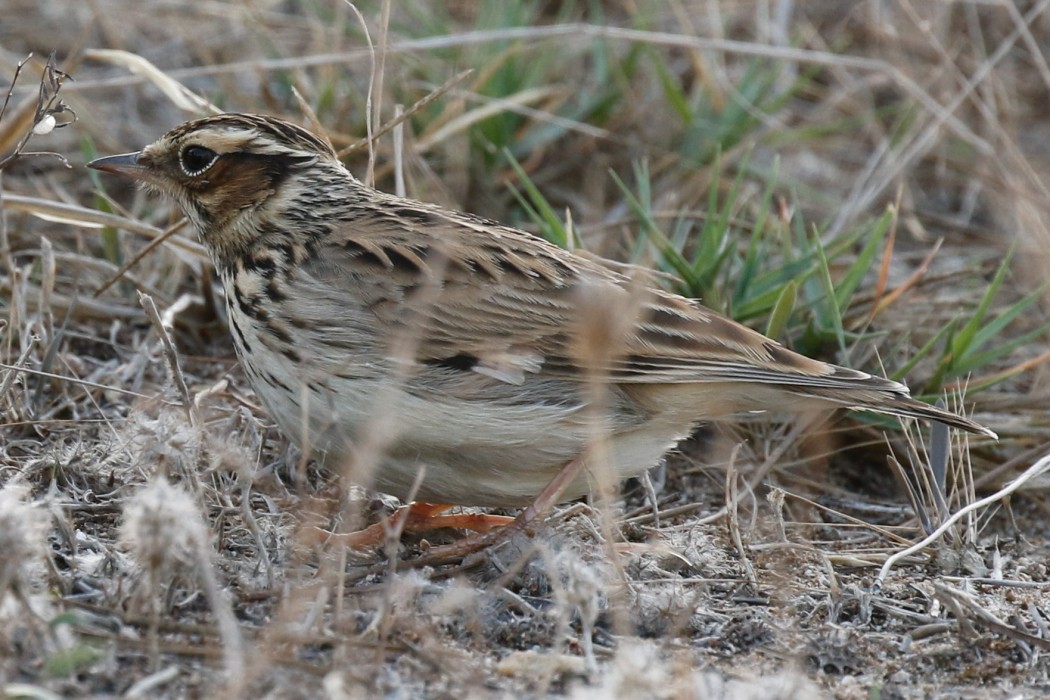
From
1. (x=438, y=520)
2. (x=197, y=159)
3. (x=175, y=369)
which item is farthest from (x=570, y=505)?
(x=197, y=159)

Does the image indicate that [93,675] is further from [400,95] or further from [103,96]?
A: [103,96]

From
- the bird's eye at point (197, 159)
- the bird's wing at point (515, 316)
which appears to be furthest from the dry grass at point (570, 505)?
the bird's eye at point (197, 159)

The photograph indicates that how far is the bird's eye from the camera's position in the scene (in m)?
5.33

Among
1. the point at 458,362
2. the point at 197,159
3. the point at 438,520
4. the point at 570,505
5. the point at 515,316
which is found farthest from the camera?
the point at 570,505

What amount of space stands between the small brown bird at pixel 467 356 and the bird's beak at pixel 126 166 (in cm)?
24

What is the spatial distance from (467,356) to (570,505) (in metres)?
1.14

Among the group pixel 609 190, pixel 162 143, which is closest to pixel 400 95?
pixel 609 190

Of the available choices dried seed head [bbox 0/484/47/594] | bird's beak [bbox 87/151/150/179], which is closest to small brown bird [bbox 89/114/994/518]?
bird's beak [bbox 87/151/150/179]

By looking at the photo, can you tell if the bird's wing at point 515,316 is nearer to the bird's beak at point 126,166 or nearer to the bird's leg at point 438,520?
the bird's leg at point 438,520

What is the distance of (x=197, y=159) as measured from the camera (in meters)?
5.34

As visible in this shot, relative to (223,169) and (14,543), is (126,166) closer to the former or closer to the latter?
(223,169)

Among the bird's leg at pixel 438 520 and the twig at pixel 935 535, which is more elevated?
the twig at pixel 935 535

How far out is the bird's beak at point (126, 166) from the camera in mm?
5426

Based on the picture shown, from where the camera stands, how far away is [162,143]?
5.38m
